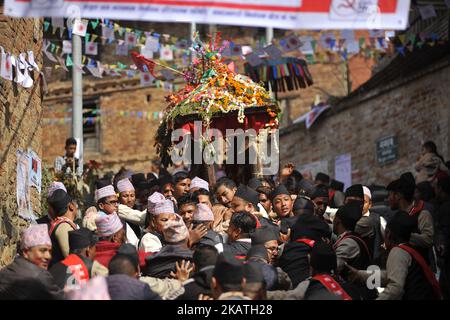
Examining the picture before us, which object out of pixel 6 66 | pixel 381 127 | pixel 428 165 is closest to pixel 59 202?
pixel 6 66

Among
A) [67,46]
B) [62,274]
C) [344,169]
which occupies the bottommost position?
[62,274]

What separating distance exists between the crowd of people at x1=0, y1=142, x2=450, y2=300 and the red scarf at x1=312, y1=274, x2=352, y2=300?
1 cm

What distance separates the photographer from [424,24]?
2533cm

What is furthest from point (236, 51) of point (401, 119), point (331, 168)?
point (331, 168)

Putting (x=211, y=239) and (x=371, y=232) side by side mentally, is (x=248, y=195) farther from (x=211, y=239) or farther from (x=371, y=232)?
(x=371, y=232)

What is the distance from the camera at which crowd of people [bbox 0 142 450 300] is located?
31.6 ft

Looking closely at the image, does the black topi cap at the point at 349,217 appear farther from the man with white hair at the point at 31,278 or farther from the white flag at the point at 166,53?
the white flag at the point at 166,53

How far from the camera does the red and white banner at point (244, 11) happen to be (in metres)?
9.72

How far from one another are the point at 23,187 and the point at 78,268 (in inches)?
197

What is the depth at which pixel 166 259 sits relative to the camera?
1081 centimetres

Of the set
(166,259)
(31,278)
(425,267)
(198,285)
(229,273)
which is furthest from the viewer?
(166,259)

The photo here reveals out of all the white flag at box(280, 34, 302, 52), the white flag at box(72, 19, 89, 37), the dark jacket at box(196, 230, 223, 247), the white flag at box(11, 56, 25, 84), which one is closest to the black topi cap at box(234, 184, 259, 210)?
the dark jacket at box(196, 230, 223, 247)
